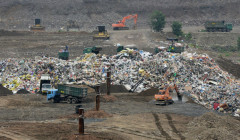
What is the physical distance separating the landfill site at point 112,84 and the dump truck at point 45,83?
78mm

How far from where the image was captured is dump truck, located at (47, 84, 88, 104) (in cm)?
2691

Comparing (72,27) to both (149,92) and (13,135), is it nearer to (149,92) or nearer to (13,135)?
(149,92)

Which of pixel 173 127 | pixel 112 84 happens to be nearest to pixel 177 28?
pixel 112 84

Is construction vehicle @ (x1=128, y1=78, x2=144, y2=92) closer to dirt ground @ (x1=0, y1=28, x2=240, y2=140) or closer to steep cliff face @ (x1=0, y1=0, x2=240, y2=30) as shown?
dirt ground @ (x1=0, y1=28, x2=240, y2=140)

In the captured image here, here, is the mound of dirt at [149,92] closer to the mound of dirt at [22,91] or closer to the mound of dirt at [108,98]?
the mound of dirt at [108,98]

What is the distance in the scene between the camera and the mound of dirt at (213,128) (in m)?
16.9

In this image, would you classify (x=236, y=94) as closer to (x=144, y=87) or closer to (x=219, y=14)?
(x=144, y=87)

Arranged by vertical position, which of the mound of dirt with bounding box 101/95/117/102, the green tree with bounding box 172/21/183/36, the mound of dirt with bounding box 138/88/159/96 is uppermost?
the green tree with bounding box 172/21/183/36

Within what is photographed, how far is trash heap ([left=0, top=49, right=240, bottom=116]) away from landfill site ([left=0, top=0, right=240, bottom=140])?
86 millimetres

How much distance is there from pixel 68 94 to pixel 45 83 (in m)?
4.87

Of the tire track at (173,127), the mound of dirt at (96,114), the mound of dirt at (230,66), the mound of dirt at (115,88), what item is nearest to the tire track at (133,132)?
the tire track at (173,127)

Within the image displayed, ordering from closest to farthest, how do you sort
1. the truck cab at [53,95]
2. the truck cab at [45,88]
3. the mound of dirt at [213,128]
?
the mound of dirt at [213,128], the truck cab at [53,95], the truck cab at [45,88]

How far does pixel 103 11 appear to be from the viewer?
78.7 m

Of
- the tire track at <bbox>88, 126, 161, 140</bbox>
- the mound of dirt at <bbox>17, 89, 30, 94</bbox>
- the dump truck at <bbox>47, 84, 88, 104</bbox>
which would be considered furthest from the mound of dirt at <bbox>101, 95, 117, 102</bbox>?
the tire track at <bbox>88, 126, 161, 140</bbox>
